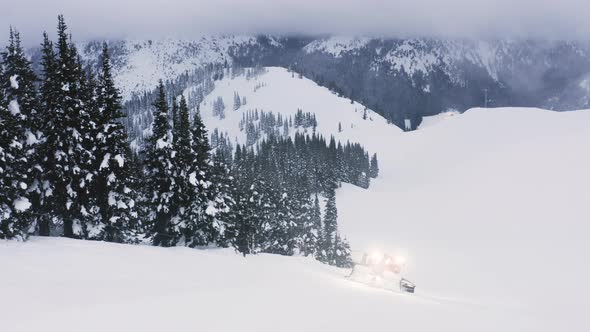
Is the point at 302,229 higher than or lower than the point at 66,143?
lower

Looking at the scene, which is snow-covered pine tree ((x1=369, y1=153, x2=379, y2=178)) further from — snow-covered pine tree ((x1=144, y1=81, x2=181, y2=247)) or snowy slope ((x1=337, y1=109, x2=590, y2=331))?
snow-covered pine tree ((x1=144, y1=81, x2=181, y2=247))

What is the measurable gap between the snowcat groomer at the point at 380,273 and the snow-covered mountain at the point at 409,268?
1.74m

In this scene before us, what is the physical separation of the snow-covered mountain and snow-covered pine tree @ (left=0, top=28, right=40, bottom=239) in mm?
1896

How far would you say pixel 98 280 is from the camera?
1462 centimetres

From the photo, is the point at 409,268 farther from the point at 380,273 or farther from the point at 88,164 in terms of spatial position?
the point at 88,164

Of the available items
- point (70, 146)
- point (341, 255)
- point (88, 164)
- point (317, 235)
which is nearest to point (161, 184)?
point (88, 164)

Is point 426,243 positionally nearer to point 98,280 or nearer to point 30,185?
point 30,185

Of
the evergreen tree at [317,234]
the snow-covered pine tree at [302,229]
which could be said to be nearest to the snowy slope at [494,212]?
the evergreen tree at [317,234]

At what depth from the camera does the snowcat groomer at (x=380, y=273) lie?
91.8ft

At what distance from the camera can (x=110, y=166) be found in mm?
29844

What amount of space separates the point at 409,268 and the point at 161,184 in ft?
112

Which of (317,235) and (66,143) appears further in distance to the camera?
(317,235)

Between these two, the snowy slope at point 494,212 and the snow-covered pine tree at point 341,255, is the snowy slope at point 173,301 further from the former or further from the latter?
the snow-covered pine tree at point 341,255

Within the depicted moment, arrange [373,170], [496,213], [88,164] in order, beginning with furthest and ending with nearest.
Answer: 1. [373,170]
2. [496,213]
3. [88,164]
